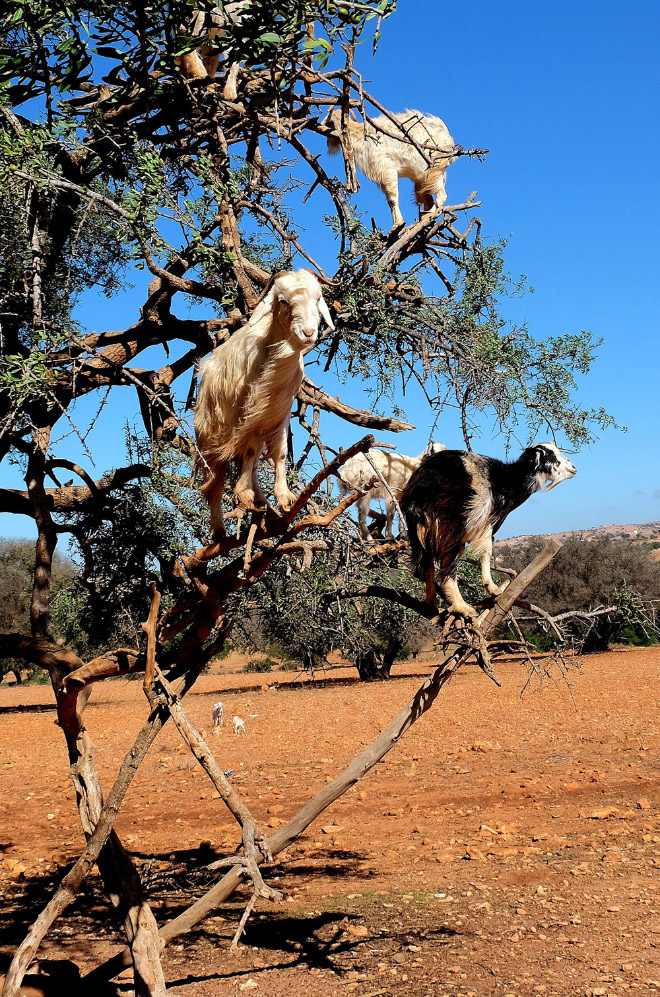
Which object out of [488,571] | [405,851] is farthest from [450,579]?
[405,851]

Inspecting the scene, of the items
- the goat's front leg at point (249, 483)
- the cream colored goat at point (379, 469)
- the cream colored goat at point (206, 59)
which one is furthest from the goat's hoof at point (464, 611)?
the cream colored goat at point (206, 59)

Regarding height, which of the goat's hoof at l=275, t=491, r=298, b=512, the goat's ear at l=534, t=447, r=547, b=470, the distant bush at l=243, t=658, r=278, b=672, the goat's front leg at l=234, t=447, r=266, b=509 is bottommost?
the distant bush at l=243, t=658, r=278, b=672

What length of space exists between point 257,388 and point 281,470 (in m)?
0.53

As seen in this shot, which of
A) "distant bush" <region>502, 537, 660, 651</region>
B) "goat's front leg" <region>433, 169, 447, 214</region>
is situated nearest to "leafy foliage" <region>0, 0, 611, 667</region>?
"goat's front leg" <region>433, 169, 447, 214</region>

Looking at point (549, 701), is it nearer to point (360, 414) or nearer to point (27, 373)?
point (360, 414)

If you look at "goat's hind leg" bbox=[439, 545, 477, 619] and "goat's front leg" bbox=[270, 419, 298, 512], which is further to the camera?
"goat's hind leg" bbox=[439, 545, 477, 619]

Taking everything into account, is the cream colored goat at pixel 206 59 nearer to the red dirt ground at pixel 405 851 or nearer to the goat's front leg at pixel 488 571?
the goat's front leg at pixel 488 571

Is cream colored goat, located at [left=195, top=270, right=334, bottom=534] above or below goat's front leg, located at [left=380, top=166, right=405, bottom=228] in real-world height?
below

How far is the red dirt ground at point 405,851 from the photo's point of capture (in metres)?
4.94

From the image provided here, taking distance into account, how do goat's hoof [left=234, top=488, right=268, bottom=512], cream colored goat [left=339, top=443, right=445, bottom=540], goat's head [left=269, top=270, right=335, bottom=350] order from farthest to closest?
cream colored goat [left=339, top=443, right=445, bottom=540] < goat's hoof [left=234, top=488, right=268, bottom=512] < goat's head [left=269, top=270, right=335, bottom=350]

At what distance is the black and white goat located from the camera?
212 inches

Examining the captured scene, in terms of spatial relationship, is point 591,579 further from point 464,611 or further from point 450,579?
point 464,611

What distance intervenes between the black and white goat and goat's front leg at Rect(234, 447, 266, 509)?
160 cm

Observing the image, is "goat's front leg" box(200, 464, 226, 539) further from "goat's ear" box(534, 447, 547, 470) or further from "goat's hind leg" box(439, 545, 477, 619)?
"goat's ear" box(534, 447, 547, 470)
